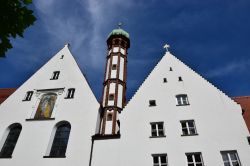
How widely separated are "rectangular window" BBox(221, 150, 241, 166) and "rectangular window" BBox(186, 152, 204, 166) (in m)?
1.27

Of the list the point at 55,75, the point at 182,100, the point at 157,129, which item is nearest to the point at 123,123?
the point at 157,129

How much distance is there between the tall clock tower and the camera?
19312 mm

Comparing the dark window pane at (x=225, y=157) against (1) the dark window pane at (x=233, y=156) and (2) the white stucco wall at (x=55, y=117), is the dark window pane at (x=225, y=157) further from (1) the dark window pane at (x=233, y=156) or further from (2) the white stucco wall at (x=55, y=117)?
(2) the white stucco wall at (x=55, y=117)

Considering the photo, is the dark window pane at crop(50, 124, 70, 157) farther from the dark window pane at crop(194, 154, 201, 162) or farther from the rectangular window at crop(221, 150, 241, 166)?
the rectangular window at crop(221, 150, 241, 166)

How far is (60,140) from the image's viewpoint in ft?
60.5

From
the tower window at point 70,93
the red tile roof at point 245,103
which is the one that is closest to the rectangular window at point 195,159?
the red tile roof at point 245,103

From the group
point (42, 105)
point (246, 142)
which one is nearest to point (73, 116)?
point (42, 105)

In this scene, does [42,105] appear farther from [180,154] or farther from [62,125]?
[180,154]

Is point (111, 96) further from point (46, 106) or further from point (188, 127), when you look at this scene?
point (188, 127)

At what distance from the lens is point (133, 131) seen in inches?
668

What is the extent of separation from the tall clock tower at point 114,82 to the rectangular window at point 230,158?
23.7ft

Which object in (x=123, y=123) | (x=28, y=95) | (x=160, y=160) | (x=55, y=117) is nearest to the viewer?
(x=160, y=160)

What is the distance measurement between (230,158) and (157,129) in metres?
4.57

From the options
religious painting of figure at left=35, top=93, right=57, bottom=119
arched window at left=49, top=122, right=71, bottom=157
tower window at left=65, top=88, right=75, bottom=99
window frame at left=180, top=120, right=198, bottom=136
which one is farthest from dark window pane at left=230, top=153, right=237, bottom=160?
religious painting of figure at left=35, top=93, right=57, bottom=119
